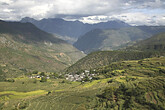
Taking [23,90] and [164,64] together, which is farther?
[164,64]

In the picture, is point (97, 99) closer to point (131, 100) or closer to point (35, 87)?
point (131, 100)

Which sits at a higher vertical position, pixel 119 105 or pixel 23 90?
pixel 119 105

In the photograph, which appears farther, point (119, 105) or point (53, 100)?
point (53, 100)

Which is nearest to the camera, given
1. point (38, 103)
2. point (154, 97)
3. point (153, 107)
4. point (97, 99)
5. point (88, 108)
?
point (153, 107)

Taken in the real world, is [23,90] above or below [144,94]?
below

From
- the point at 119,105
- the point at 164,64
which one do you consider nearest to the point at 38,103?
the point at 119,105

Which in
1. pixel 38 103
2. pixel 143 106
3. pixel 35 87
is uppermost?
pixel 143 106

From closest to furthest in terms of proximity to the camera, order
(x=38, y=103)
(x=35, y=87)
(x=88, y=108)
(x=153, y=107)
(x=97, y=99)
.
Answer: (x=153, y=107)
(x=88, y=108)
(x=97, y=99)
(x=38, y=103)
(x=35, y=87)

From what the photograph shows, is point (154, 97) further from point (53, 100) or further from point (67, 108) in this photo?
point (53, 100)

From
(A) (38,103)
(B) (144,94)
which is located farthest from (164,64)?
(A) (38,103)

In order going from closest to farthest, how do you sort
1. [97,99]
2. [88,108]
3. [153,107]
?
[153,107] → [88,108] → [97,99]
